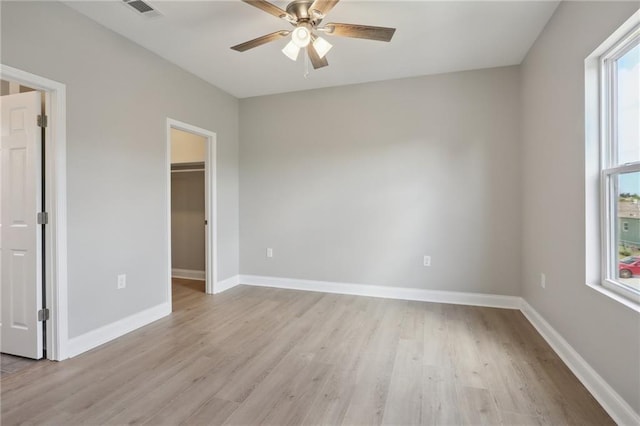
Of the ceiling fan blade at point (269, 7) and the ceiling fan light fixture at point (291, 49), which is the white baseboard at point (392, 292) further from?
the ceiling fan blade at point (269, 7)

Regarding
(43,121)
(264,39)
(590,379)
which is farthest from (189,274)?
(590,379)

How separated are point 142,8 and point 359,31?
1734 mm

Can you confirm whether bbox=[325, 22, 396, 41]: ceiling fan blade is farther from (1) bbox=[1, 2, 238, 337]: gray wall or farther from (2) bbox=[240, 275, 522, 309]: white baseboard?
(2) bbox=[240, 275, 522, 309]: white baseboard

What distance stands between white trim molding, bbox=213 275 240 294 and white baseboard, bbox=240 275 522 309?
0.08 meters

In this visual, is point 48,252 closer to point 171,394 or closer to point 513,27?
point 171,394

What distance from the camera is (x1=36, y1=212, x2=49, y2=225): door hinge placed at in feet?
7.80

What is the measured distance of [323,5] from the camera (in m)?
2.10

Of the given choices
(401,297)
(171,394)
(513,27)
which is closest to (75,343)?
(171,394)

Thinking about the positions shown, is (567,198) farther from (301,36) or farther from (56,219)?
(56,219)

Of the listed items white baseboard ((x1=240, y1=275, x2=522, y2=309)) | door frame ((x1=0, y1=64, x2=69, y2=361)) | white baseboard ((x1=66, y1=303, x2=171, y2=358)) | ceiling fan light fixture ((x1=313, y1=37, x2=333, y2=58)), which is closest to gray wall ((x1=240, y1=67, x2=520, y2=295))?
white baseboard ((x1=240, y1=275, x2=522, y2=309))

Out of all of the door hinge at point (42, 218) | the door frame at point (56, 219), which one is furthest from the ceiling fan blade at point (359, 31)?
the door hinge at point (42, 218)

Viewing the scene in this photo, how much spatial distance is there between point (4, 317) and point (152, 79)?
2456 mm

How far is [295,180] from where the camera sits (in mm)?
4414

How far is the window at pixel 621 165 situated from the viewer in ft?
5.87
